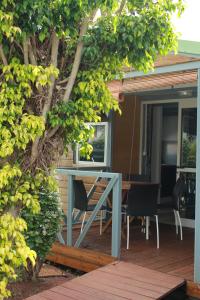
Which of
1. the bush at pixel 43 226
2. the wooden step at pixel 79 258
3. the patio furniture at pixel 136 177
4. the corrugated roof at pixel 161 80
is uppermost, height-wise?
the corrugated roof at pixel 161 80

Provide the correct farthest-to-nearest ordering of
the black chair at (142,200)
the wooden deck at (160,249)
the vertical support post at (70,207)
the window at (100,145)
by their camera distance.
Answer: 1. the window at (100,145)
2. the vertical support post at (70,207)
3. the black chair at (142,200)
4. the wooden deck at (160,249)

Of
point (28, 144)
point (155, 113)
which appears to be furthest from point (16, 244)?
point (155, 113)

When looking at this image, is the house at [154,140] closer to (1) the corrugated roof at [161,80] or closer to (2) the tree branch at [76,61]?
(1) the corrugated roof at [161,80]

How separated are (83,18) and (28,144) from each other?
1.00m

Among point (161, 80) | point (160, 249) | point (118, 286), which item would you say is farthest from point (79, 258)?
point (161, 80)

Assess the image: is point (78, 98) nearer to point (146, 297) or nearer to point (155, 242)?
point (146, 297)

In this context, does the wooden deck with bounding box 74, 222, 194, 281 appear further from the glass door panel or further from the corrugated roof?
the corrugated roof

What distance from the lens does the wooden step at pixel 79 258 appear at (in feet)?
16.5

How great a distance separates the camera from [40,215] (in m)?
4.44

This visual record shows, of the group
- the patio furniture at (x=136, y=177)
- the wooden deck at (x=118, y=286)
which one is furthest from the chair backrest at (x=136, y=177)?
the wooden deck at (x=118, y=286)

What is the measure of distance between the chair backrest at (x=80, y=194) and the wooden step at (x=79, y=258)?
2.04 ft

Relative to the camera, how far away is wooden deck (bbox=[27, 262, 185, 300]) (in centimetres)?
386

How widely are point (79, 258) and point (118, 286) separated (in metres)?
1.27

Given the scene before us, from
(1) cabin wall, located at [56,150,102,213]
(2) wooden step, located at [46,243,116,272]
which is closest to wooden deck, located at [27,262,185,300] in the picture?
(2) wooden step, located at [46,243,116,272]
